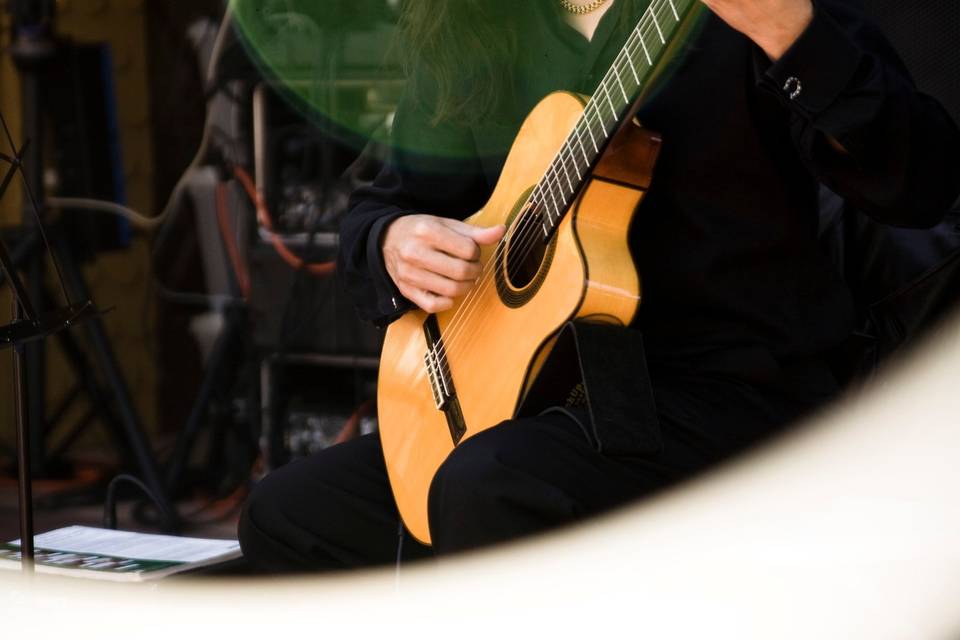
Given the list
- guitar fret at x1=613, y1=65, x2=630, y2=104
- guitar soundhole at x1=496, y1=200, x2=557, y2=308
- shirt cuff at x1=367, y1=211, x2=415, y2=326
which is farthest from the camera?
shirt cuff at x1=367, y1=211, x2=415, y2=326

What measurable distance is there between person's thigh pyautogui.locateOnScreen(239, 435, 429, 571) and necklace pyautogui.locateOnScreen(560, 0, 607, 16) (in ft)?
1.97

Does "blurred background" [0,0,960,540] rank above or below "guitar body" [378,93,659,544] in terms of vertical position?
below

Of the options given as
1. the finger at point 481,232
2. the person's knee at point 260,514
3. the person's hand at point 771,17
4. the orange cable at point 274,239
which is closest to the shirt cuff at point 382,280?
the finger at point 481,232

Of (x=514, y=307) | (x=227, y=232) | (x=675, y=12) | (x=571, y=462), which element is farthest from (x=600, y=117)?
(x=227, y=232)

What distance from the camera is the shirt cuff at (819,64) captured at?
0.96m

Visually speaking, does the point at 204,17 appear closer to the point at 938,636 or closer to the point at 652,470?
the point at 652,470

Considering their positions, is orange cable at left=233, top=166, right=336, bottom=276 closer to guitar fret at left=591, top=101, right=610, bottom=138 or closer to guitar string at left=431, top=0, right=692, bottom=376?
guitar string at left=431, top=0, right=692, bottom=376

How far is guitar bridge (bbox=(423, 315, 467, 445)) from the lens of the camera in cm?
126

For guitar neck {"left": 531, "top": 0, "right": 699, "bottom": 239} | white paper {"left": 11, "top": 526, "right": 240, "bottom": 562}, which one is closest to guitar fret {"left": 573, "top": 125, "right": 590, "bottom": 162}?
guitar neck {"left": 531, "top": 0, "right": 699, "bottom": 239}

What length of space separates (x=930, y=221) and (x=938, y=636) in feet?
1.21

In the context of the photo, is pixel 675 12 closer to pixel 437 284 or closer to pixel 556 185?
pixel 556 185

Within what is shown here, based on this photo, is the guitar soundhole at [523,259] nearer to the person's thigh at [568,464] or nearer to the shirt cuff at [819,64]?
the person's thigh at [568,464]

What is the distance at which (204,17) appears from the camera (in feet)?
10.6

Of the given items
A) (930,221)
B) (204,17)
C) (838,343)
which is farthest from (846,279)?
(204,17)
